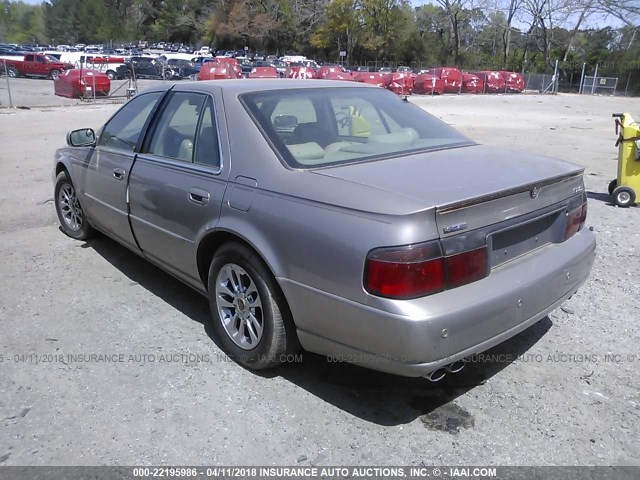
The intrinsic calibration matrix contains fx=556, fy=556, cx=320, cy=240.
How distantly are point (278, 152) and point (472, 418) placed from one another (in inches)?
71.1

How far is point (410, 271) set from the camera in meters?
2.49

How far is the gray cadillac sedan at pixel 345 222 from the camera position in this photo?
255cm

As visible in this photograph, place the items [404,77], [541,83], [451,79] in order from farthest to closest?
[541,83], [451,79], [404,77]

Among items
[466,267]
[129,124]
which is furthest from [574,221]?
[129,124]

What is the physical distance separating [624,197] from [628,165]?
423 mm

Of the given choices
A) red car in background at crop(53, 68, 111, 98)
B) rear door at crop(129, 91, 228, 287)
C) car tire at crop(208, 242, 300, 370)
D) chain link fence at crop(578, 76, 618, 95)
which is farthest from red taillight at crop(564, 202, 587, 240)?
chain link fence at crop(578, 76, 618, 95)

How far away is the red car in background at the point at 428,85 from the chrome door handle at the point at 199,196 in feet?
111

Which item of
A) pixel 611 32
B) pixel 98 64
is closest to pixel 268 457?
pixel 98 64

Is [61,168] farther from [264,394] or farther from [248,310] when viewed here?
[264,394]

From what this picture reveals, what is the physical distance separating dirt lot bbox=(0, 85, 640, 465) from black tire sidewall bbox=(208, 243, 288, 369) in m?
0.13

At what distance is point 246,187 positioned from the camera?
125 inches

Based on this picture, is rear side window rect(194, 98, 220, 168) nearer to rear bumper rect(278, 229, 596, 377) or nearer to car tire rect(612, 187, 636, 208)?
rear bumper rect(278, 229, 596, 377)

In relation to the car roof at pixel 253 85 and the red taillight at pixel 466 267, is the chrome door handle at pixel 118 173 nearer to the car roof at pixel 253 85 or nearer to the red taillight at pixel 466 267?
the car roof at pixel 253 85

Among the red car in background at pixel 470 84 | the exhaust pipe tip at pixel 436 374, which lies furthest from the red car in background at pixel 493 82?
the exhaust pipe tip at pixel 436 374
